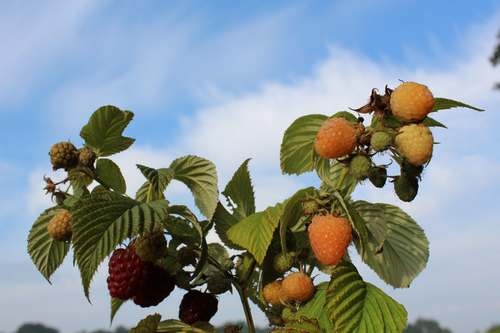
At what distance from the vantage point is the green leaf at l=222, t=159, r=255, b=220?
176cm

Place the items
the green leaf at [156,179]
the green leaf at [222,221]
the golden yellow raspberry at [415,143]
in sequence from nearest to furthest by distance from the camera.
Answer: the golden yellow raspberry at [415,143], the green leaf at [156,179], the green leaf at [222,221]

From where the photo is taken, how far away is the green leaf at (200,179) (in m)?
1.66

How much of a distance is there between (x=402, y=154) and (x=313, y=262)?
1.22ft

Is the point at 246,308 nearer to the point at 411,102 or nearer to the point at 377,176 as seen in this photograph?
the point at 377,176

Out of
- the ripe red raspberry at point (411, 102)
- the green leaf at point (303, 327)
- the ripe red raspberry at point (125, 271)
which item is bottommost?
the green leaf at point (303, 327)

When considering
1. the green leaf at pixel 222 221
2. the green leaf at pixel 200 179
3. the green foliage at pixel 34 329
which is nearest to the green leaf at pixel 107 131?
the green leaf at pixel 200 179

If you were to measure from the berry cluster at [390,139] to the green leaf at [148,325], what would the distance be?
0.52 metres

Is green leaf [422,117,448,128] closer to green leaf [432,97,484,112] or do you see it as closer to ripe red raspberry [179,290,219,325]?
green leaf [432,97,484,112]

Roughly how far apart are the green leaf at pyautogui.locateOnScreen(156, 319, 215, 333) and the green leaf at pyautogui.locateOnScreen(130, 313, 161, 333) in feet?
0.06

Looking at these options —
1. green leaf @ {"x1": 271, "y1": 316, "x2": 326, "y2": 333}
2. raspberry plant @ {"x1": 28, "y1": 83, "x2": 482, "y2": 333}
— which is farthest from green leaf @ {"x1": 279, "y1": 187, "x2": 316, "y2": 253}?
green leaf @ {"x1": 271, "y1": 316, "x2": 326, "y2": 333}

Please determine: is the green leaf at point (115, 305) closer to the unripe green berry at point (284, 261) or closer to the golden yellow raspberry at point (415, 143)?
the unripe green berry at point (284, 261)

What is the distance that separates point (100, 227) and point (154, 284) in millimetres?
245

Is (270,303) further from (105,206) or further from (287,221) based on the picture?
(105,206)

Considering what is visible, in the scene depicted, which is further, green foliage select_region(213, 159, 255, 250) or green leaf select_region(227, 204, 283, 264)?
green foliage select_region(213, 159, 255, 250)
